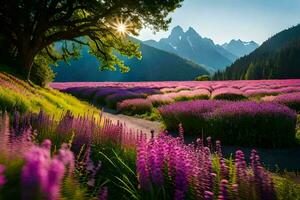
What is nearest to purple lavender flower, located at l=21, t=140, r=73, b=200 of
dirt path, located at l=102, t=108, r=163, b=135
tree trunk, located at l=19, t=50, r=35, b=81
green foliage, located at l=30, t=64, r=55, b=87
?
dirt path, located at l=102, t=108, r=163, b=135

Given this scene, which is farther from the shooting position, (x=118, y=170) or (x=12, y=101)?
(x=12, y=101)

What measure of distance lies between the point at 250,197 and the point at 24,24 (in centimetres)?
2648

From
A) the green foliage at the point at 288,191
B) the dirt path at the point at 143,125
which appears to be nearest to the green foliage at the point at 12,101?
the dirt path at the point at 143,125

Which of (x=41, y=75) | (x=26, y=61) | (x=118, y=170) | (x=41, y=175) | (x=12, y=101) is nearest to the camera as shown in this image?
(x=41, y=175)

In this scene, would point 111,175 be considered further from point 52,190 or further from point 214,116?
point 214,116

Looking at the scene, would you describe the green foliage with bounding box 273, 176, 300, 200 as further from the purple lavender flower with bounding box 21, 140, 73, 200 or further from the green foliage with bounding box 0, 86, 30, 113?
the green foliage with bounding box 0, 86, 30, 113

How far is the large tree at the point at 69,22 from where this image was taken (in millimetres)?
26797

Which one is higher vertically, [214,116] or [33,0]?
[33,0]

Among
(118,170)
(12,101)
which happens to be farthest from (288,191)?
(12,101)

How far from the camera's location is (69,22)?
28.7 metres

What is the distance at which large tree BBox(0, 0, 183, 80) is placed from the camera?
26797 mm

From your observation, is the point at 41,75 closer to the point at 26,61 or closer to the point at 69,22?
the point at 26,61

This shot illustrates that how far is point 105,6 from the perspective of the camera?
26.8m

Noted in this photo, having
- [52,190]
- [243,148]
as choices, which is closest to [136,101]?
[243,148]
